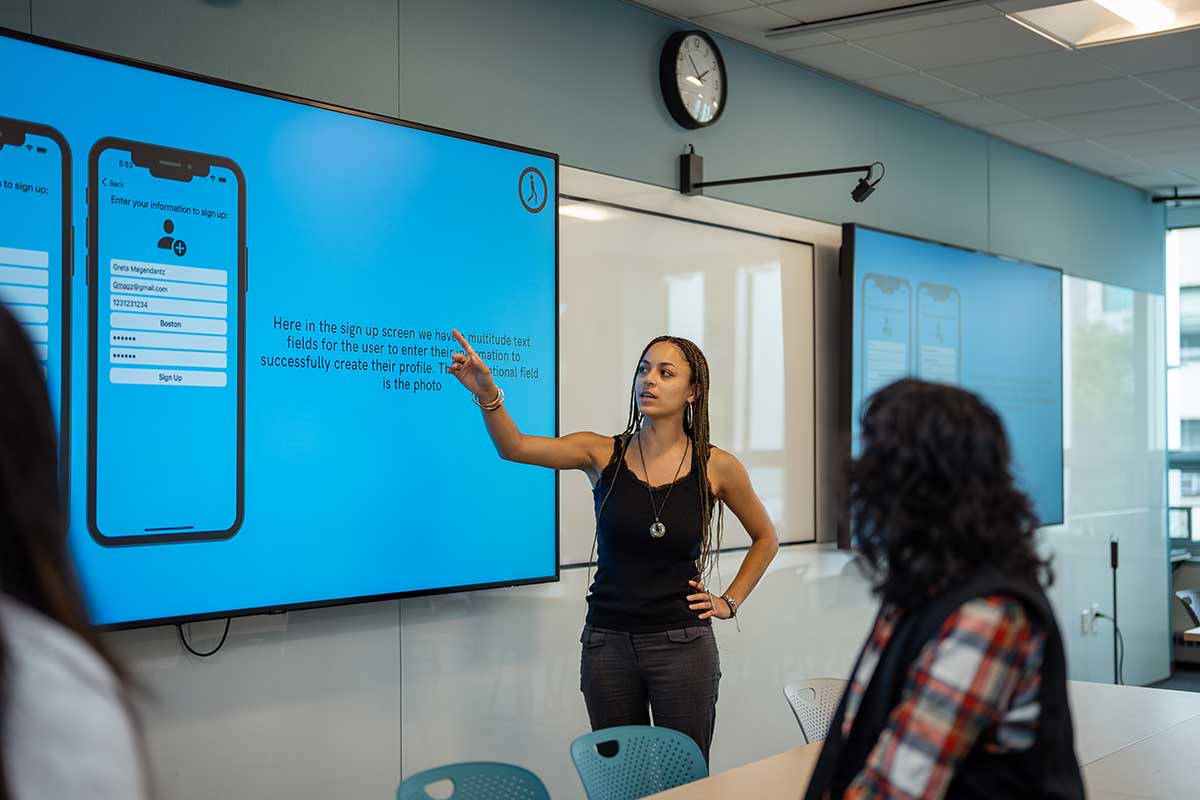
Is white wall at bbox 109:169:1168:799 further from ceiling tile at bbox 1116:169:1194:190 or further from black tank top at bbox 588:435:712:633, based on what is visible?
ceiling tile at bbox 1116:169:1194:190

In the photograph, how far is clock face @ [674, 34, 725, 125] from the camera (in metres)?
4.76

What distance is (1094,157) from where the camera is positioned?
740 centimetres

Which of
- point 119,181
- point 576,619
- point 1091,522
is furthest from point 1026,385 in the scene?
point 119,181

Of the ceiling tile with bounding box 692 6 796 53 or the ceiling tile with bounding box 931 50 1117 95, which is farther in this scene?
the ceiling tile with bounding box 931 50 1117 95

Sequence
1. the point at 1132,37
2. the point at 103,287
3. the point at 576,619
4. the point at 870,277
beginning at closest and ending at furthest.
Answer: the point at 103,287, the point at 576,619, the point at 1132,37, the point at 870,277

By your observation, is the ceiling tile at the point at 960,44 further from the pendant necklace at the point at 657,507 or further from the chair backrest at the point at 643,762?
the chair backrest at the point at 643,762

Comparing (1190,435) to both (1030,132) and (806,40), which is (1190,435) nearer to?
(1030,132)

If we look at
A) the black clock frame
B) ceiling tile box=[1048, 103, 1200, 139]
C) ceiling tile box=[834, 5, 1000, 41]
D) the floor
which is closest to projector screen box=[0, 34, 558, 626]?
the black clock frame

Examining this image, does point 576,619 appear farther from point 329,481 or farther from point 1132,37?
point 1132,37

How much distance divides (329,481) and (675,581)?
3.33 ft

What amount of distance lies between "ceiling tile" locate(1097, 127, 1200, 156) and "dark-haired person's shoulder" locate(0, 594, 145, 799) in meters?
7.02

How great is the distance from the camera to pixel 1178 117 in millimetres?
6453

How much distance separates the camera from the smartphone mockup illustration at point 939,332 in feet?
19.5

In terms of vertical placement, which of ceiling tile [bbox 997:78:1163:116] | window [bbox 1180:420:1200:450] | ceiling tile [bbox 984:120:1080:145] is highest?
ceiling tile [bbox 997:78:1163:116]
